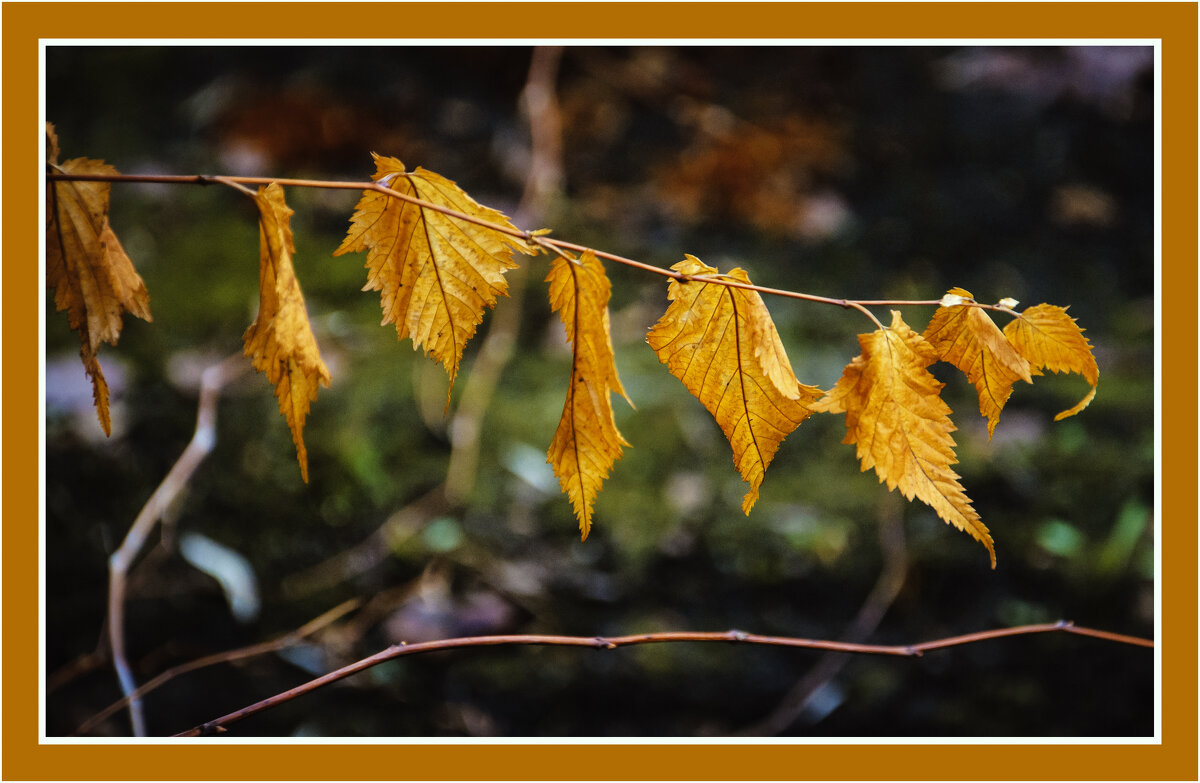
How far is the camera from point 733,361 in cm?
57

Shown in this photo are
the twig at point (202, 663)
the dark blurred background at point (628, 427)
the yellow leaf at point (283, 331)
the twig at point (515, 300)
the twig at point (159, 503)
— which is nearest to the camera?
the yellow leaf at point (283, 331)

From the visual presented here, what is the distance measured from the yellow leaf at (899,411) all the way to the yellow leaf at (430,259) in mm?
278

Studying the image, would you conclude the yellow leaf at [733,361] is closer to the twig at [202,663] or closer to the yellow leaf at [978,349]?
the yellow leaf at [978,349]

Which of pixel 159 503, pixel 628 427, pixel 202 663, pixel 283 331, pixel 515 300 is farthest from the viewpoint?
Result: pixel 515 300

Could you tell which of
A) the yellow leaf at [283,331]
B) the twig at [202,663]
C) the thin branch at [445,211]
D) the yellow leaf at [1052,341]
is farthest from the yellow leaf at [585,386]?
the twig at [202,663]

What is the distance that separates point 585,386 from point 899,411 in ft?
0.77

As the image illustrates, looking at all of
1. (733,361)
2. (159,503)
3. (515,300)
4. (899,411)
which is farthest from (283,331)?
(515,300)

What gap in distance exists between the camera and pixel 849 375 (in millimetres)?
547

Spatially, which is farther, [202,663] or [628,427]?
[628,427]

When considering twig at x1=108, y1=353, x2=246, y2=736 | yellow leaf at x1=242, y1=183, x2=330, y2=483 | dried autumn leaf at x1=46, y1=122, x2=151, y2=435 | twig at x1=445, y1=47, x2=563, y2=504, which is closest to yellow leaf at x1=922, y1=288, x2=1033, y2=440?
yellow leaf at x1=242, y1=183, x2=330, y2=483

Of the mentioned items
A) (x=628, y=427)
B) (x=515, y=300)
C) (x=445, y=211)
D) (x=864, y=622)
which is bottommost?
(x=864, y=622)

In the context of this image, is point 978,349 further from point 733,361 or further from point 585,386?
point 585,386

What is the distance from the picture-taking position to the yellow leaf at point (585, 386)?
1.69 ft

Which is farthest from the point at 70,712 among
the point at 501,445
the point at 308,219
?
A: the point at 308,219
